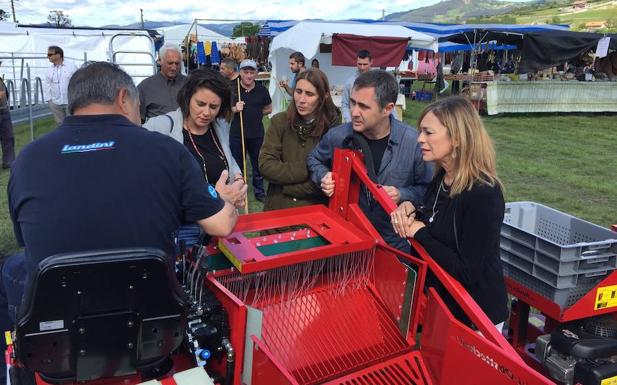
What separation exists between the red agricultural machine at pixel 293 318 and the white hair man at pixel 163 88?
2.93 m

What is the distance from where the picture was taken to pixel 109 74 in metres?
1.78

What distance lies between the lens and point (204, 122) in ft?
9.50

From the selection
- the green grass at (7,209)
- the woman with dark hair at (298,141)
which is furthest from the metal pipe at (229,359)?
the green grass at (7,209)

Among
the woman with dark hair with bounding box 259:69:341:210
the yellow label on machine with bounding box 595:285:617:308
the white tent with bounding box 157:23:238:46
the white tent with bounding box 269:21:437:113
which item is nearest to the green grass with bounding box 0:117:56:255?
the woman with dark hair with bounding box 259:69:341:210

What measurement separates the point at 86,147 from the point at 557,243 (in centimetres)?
229

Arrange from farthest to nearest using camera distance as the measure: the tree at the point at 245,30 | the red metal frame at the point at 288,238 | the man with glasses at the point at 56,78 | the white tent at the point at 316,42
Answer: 1. the tree at the point at 245,30
2. the white tent at the point at 316,42
3. the man with glasses at the point at 56,78
4. the red metal frame at the point at 288,238

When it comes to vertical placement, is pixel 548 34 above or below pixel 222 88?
above

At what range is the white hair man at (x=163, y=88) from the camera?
5.03 meters

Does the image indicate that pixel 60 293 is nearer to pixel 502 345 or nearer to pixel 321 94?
pixel 502 345

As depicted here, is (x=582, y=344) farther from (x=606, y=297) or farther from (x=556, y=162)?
(x=556, y=162)

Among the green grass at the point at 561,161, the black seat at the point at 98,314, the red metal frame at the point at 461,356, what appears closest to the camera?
the black seat at the point at 98,314

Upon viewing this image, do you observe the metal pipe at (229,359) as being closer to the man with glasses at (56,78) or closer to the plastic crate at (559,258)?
the plastic crate at (559,258)

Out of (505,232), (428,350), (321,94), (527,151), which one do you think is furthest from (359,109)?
(527,151)

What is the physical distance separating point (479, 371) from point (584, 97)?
1590cm
